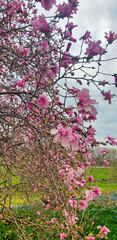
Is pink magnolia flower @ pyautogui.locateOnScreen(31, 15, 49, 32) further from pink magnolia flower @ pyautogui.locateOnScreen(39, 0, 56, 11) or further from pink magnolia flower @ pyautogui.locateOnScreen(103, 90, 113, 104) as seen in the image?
pink magnolia flower @ pyautogui.locateOnScreen(103, 90, 113, 104)

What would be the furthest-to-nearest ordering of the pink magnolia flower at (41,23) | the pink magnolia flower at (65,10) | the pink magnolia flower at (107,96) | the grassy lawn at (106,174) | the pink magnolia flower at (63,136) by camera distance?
the grassy lawn at (106,174), the pink magnolia flower at (107,96), the pink magnolia flower at (65,10), the pink magnolia flower at (41,23), the pink magnolia flower at (63,136)

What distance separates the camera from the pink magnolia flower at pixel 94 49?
4.48 feet

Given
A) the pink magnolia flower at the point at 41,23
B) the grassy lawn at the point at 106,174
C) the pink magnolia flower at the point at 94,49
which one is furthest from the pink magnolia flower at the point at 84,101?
the grassy lawn at the point at 106,174

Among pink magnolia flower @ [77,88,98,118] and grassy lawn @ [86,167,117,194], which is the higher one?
pink magnolia flower @ [77,88,98,118]

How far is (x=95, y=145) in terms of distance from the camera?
167 cm

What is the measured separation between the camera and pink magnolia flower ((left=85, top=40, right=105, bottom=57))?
1.36 m

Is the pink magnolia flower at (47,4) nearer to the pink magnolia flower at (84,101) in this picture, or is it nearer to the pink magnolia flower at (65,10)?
the pink magnolia flower at (65,10)

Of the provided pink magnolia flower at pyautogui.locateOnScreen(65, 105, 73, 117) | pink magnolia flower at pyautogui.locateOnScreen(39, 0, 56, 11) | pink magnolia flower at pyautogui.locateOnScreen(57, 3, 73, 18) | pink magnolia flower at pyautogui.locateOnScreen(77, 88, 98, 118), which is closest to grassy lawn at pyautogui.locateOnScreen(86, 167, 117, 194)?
pink magnolia flower at pyautogui.locateOnScreen(65, 105, 73, 117)

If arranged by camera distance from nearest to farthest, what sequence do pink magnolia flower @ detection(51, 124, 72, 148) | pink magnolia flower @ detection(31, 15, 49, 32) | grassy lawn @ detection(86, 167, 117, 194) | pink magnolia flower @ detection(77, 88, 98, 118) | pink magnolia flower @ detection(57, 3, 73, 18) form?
pink magnolia flower @ detection(51, 124, 72, 148), pink magnolia flower @ detection(77, 88, 98, 118), pink magnolia flower @ detection(31, 15, 49, 32), pink magnolia flower @ detection(57, 3, 73, 18), grassy lawn @ detection(86, 167, 117, 194)

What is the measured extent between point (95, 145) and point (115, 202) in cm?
591

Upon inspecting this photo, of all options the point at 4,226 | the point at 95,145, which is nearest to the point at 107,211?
the point at 4,226

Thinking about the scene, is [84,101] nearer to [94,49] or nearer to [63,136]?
[63,136]

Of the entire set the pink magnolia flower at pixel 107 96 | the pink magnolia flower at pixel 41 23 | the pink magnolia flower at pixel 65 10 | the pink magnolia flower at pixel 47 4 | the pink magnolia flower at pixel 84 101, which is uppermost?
the pink magnolia flower at pixel 65 10

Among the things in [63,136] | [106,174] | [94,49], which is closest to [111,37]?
[94,49]
